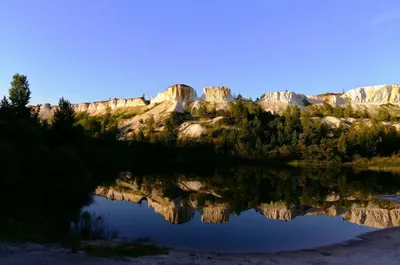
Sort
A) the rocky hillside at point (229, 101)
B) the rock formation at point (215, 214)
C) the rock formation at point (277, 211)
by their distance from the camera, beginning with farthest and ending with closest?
the rocky hillside at point (229, 101), the rock formation at point (277, 211), the rock formation at point (215, 214)

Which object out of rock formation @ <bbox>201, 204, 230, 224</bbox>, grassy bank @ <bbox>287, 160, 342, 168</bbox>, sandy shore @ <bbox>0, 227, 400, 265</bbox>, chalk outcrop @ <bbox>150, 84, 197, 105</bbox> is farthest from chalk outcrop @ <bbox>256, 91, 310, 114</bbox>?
sandy shore @ <bbox>0, 227, 400, 265</bbox>

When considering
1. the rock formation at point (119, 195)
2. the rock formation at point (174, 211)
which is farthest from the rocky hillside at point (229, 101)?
the rock formation at point (174, 211)

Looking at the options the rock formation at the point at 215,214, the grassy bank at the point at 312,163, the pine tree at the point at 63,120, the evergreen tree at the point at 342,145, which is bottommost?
the rock formation at the point at 215,214

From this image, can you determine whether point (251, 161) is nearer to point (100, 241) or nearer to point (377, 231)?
point (377, 231)

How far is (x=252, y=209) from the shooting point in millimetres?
24609

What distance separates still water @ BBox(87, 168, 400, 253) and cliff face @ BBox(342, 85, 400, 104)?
125 metres

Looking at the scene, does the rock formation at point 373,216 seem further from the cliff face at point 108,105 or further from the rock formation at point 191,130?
the cliff face at point 108,105

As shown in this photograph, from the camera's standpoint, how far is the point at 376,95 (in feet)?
486

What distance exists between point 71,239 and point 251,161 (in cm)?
7458

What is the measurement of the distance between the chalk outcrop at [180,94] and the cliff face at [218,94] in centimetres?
610

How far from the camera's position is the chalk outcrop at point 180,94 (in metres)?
150

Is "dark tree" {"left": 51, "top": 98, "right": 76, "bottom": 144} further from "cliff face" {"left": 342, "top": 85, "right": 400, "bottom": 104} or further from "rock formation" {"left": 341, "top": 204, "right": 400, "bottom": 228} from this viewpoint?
"cliff face" {"left": 342, "top": 85, "right": 400, "bottom": 104}

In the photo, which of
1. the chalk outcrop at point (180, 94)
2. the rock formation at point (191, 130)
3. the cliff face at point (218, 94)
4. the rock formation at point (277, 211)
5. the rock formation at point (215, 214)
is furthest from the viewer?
the chalk outcrop at point (180, 94)

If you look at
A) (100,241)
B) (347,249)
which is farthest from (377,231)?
(100,241)
